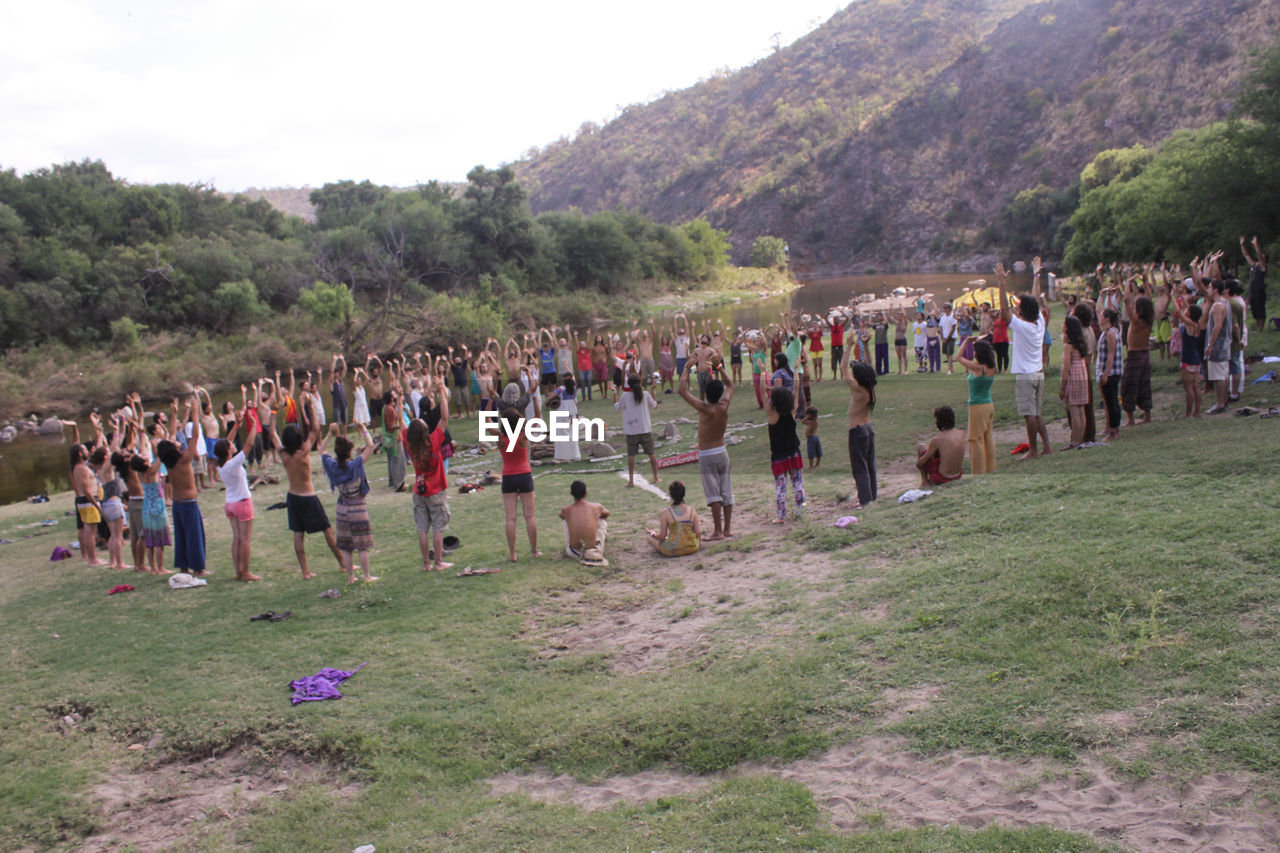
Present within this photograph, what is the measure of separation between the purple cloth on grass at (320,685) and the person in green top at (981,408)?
22.9 ft

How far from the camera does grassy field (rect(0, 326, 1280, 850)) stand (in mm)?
4758

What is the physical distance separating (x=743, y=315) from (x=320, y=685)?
5436 cm


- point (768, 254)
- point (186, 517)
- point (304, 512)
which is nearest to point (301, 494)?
point (304, 512)

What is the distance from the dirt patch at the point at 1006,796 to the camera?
3895mm

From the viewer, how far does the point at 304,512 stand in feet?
31.6

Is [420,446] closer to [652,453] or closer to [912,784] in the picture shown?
[652,453]

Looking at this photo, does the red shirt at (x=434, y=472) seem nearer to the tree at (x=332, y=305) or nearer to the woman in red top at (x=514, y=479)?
the woman in red top at (x=514, y=479)

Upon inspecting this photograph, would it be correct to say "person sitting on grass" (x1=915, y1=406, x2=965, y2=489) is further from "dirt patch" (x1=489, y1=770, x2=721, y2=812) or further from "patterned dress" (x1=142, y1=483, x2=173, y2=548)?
"patterned dress" (x1=142, y1=483, x2=173, y2=548)

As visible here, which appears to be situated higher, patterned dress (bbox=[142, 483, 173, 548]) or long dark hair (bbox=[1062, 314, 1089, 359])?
long dark hair (bbox=[1062, 314, 1089, 359])

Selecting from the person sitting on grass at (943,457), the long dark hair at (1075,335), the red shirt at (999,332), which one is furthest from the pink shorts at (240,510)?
the red shirt at (999,332)

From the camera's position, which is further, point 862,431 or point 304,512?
point 862,431

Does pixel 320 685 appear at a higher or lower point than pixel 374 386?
lower

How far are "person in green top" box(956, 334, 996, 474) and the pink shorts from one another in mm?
8084

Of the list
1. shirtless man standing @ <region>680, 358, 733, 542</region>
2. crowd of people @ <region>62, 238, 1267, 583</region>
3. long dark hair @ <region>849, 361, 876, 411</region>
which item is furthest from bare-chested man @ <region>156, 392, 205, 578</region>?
long dark hair @ <region>849, 361, 876, 411</region>
